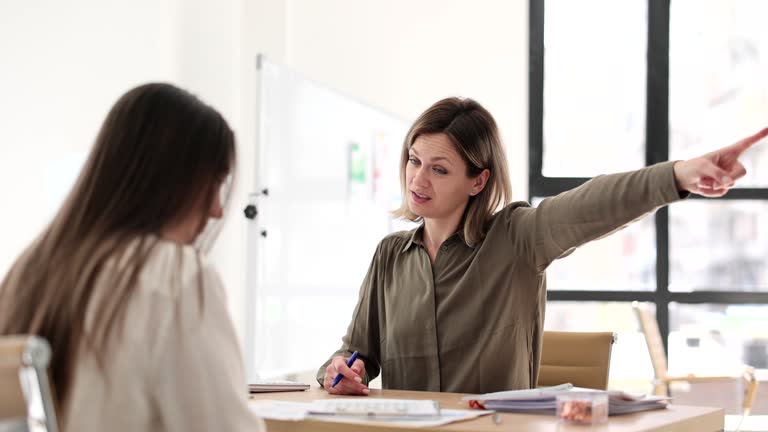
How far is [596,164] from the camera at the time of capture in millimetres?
6215

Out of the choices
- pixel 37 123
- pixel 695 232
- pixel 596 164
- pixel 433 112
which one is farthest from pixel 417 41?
pixel 433 112

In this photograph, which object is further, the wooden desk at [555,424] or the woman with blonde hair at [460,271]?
the woman with blonde hair at [460,271]

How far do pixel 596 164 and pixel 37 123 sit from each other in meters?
4.09

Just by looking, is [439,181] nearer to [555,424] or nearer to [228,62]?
[555,424]

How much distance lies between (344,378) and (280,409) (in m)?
0.34

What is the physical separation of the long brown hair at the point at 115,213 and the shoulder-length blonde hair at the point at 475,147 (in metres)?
1.04

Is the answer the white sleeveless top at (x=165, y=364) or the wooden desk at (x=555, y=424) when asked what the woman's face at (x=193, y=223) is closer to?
the white sleeveless top at (x=165, y=364)

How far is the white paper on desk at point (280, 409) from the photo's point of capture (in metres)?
1.66

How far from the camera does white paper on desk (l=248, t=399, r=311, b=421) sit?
1.66 meters

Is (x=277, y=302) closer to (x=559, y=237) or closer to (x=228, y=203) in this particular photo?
(x=559, y=237)

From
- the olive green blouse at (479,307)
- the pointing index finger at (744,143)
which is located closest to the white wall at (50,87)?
the olive green blouse at (479,307)

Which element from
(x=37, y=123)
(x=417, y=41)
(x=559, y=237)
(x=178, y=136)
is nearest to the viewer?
(x=178, y=136)

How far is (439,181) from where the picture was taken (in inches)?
88.5

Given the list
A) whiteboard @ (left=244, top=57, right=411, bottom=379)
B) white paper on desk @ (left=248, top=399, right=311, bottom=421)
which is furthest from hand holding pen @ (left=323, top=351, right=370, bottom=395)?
Result: whiteboard @ (left=244, top=57, right=411, bottom=379)
